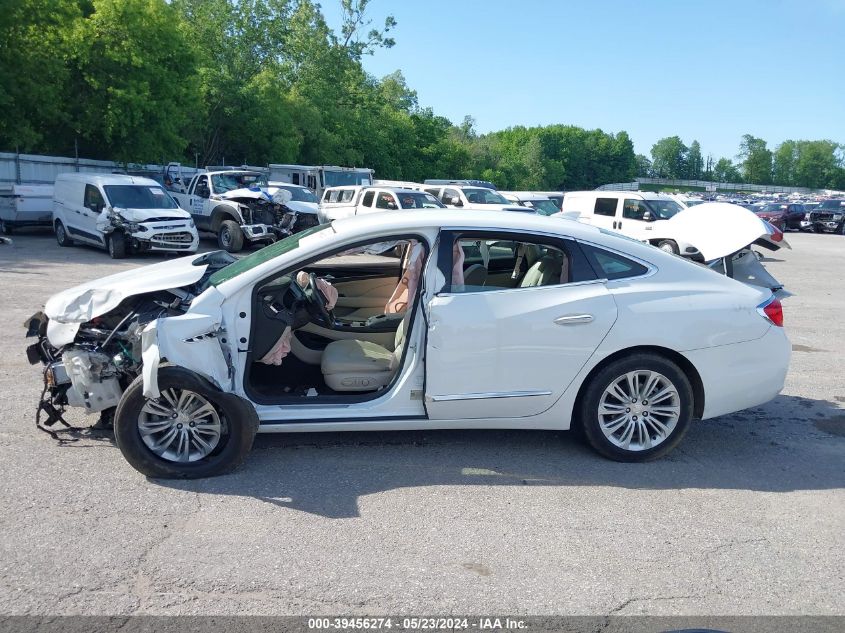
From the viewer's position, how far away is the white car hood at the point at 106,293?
4.73 m

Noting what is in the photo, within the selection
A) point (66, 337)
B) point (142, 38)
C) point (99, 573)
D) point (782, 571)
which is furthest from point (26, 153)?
point (782, 571)

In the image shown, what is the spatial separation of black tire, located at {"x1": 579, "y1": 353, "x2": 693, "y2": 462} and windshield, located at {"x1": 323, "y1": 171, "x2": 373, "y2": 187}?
2306 centimetres

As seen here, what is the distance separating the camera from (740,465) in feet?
16.3

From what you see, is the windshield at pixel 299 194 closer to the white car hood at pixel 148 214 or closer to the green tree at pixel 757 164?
the white car hood at pixel 148 214

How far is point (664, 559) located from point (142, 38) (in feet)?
90.5

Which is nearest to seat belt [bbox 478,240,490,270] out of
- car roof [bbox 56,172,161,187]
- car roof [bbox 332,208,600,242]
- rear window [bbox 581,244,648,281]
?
car roof [bbox 332,208,600,242]

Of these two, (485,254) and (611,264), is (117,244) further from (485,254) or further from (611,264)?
(611,264)

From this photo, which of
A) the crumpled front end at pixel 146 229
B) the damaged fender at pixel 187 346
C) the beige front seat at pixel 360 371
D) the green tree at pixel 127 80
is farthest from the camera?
the green tree at pixel 127 80

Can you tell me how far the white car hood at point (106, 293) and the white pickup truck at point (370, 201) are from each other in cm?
1460

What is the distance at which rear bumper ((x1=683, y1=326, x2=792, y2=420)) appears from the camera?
15.8 feet

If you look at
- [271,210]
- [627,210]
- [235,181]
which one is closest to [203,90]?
[235,181]

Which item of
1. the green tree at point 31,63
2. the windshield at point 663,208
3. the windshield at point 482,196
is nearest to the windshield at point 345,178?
the windshield at point 482,196

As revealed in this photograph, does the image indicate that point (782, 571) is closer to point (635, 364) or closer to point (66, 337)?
point (635, 364)

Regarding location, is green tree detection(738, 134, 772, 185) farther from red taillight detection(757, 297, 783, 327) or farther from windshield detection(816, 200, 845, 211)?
red taillight detection(757, 297, 783, 327)
